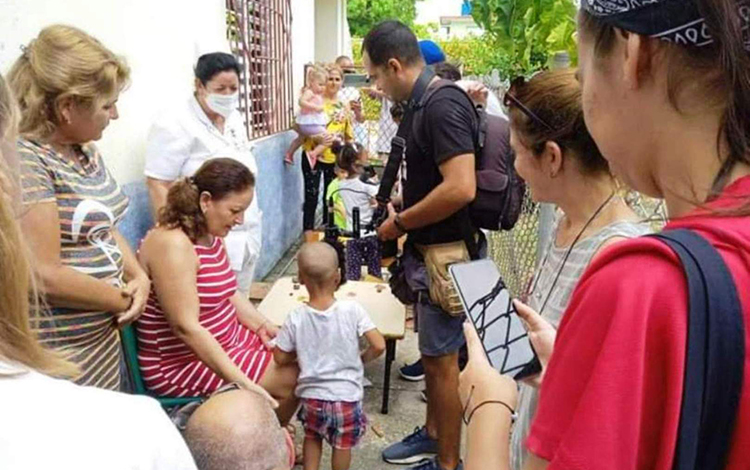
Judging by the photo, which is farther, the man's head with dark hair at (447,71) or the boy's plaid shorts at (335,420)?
the man's head with dark hair at (447,71)

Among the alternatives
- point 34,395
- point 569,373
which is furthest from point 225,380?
point 569,373

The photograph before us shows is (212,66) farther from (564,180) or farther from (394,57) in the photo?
(564,180)

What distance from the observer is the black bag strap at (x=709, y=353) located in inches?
21.8

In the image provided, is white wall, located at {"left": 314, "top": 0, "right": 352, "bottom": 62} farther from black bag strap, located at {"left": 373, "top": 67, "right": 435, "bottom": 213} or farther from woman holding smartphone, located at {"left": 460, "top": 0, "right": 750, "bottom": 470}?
woman holding smartphone, located at {"left": 460, "top": 0, "right": 750, "bottom": 470}

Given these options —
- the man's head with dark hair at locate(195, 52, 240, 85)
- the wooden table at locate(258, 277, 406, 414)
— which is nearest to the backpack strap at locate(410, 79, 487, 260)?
the wooden table at locate(258, 277, 406, 414)

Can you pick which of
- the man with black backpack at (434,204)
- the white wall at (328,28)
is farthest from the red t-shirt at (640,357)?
the white wall at (328,28)

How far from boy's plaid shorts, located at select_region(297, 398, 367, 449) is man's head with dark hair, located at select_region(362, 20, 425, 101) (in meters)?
1.40

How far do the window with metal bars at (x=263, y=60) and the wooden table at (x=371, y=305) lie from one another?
1966mm

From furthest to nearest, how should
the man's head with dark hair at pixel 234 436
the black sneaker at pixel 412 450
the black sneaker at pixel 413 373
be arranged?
the black sneaker at pixel 413 373 < the black sneaker at pixel 412 450 < the man's head with dark hair at pixel 234 436

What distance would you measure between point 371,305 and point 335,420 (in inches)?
39.0

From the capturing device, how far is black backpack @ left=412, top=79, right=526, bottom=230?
2.72m

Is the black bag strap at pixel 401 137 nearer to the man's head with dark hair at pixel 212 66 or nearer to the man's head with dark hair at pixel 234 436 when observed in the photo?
the man's head with dark hair at pixel 212 66

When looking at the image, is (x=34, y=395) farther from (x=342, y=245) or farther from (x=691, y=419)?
(x=342, y=245)

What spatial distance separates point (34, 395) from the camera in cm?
69
